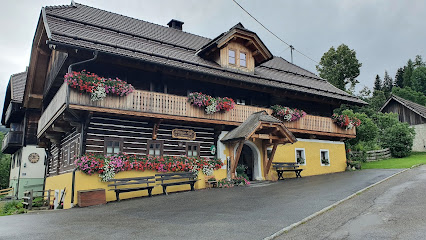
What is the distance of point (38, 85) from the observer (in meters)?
21.3

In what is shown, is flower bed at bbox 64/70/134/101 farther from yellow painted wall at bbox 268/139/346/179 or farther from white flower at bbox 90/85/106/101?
yellow painted wall at bbox 268/139/346/179

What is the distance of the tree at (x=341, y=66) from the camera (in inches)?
1677

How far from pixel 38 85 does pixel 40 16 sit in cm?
626

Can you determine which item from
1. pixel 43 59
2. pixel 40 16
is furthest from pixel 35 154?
pixel 40 16

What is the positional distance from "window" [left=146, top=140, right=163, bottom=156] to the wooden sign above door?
86cm

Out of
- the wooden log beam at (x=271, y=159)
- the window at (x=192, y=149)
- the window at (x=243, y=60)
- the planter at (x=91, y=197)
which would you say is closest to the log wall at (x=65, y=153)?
the planter at (x=91, y=197)

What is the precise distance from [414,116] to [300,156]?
2444 centimetres

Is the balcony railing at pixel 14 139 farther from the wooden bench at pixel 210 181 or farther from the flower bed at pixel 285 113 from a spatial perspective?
the flower bed at pixel 285 113

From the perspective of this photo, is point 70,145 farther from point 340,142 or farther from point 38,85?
point 340,142

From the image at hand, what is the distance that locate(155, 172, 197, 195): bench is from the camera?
14.7 m

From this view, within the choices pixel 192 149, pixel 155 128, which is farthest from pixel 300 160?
pixel 155 128

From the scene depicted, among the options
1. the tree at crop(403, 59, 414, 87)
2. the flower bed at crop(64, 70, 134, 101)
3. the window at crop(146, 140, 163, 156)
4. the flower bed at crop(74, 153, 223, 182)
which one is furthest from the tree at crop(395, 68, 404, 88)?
the flower bed at crop(64, 70, 134, 101)

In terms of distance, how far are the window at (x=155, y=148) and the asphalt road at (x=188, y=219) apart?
346cm

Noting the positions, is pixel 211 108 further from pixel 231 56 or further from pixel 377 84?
pixel 377 84
